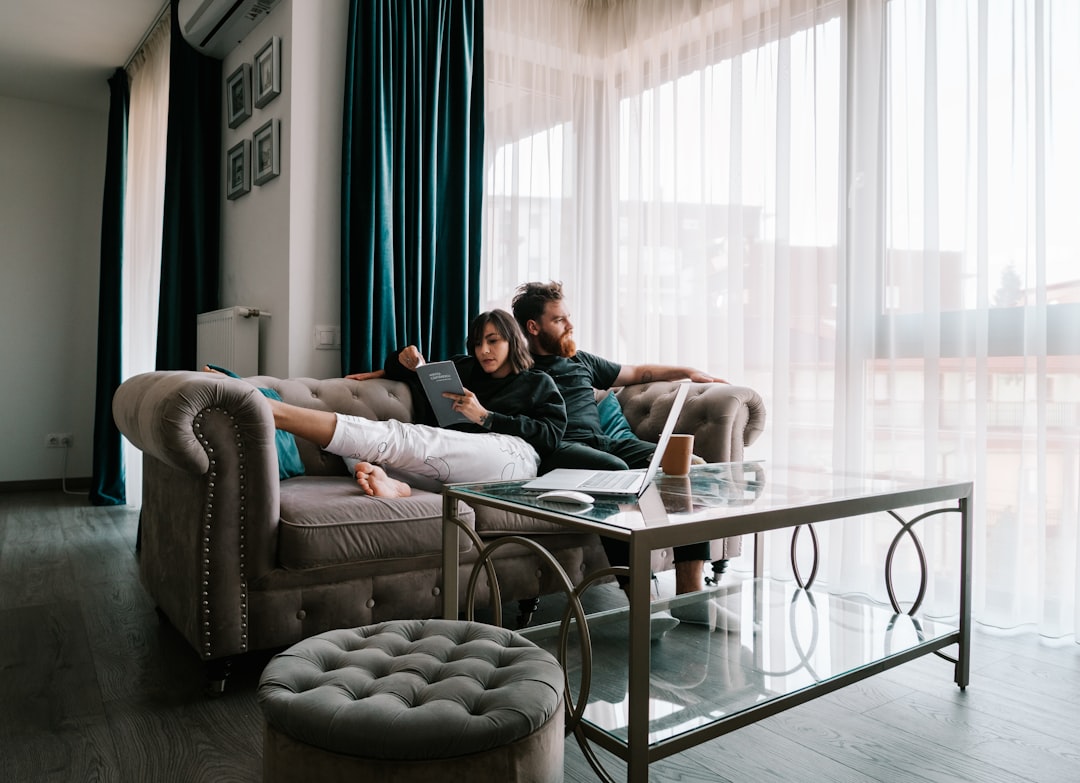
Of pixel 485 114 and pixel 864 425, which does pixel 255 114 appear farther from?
pixel 864 425

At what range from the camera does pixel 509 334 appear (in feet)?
8.58

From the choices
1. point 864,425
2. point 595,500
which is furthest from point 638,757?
point 864,425

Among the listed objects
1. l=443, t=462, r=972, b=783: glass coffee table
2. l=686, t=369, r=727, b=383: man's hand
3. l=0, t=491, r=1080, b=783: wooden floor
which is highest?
l=686, t=369, r=727, b=383: man's hand

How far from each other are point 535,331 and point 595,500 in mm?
A: 1459

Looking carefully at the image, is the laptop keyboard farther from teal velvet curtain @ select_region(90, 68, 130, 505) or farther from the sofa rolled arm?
teal velvet curtain @ select_region(90, 68, 130, 505)

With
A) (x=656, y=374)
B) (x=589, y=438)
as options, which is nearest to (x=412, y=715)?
(x=589, y=438)

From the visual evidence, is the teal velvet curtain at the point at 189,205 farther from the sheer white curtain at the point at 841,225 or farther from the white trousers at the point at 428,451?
the white trousers at the point at 428,451

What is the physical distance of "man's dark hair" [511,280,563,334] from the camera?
2.87m

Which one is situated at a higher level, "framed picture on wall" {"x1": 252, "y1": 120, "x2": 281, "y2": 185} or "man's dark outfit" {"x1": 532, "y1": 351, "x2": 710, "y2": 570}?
"framed picture on wall" {"x1": 252, "y1": 120, "x2": 281, "y2": 185}

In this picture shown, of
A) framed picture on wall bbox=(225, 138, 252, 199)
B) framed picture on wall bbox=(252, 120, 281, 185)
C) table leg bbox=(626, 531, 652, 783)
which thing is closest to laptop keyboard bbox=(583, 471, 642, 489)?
table leg bbox=(626, 531, 652, 783)

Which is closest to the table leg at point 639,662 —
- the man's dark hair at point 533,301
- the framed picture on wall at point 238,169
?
the man's dark hair at point 533,301

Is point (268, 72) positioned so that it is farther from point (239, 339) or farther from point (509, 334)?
point (509, 334)

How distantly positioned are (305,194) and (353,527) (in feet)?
5.36

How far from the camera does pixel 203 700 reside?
5.80 ft
